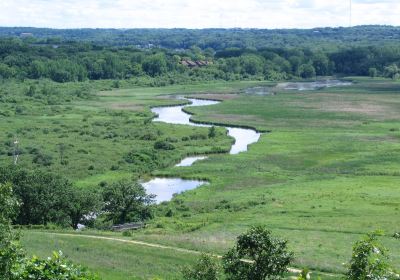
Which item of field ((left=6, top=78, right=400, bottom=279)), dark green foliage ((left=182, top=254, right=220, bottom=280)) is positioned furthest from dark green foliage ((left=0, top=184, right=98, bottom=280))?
field ((left=6, top=78, right=400, bottom=279))

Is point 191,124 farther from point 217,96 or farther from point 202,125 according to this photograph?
point 217,96

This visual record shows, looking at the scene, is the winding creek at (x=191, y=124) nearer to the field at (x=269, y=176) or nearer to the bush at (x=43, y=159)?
the field at (x=269, y=176)

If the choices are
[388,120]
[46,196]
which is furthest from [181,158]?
[388,120]

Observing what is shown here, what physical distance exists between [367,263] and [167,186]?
5114cm

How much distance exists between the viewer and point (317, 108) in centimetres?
12456

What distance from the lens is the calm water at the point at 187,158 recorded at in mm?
63922

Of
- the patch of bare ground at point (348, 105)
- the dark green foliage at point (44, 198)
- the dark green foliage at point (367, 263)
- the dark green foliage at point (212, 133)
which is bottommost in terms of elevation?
the patch of bare ground at point (348, 105)

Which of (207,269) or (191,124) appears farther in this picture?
(191,124)

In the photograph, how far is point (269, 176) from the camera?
6888 cm

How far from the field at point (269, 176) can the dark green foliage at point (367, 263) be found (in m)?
16.6

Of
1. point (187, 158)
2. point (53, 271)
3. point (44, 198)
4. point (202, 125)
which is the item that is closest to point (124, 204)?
point (44, 198)

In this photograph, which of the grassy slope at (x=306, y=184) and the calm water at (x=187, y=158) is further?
the calm water at (x=187, y=158)

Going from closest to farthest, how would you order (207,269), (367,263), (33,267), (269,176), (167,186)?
(367,263) < (33,267) < (207,269) < (167,186) < (269,176)

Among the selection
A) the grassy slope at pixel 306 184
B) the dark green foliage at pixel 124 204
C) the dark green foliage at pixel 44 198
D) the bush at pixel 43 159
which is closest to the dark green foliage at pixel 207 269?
the grassy slope at pixel 306 184
